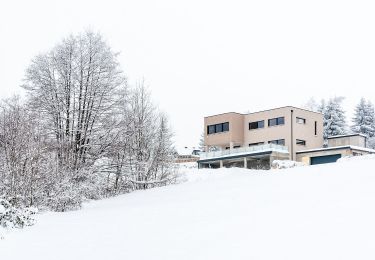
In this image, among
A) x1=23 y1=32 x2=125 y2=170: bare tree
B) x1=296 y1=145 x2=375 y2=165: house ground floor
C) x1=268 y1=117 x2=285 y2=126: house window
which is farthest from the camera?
x1=268 y1=117 x2=285 y2=126: house window

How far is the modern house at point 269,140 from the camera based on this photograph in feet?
136

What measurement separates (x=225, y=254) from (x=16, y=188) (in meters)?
12.0

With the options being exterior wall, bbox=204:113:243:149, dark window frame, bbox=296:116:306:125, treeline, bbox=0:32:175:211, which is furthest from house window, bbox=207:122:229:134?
treeline, bbox=0:32:175:211

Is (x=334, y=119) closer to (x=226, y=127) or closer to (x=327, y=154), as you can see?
(x=226, y=127)

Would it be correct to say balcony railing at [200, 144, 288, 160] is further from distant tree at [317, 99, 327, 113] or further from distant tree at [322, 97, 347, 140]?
distant tree at [317, 99, 327, 113]

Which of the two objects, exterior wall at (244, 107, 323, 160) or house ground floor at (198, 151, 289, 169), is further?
exterior wall at (244, 107, 323, 160)

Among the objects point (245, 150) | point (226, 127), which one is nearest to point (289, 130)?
point (245, 150)

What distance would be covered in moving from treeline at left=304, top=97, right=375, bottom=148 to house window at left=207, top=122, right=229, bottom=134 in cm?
1695

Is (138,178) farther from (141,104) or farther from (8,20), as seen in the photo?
(8,20)

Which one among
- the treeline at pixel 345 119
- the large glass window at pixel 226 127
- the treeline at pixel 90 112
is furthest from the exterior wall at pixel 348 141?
the treeline at pixel 90 112

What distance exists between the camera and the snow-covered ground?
7.09 metres

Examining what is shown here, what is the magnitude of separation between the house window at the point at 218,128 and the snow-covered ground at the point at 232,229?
32.9 meters

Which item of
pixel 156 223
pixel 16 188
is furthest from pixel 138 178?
pixel 156 223

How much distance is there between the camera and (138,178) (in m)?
28.6
